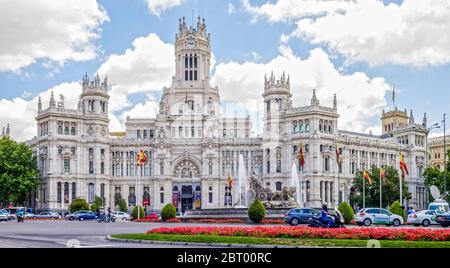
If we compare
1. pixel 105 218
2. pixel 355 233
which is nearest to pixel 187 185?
pixel 105 218

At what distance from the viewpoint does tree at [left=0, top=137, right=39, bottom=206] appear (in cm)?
10850

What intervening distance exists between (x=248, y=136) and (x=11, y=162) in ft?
164

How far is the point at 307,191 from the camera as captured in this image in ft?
394

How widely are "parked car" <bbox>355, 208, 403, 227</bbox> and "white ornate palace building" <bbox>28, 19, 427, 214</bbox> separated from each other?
63.2 m

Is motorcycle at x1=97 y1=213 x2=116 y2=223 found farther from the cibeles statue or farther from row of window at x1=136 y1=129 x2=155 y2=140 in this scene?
row of window at x1=136 y1=129 x2=155 y2=140

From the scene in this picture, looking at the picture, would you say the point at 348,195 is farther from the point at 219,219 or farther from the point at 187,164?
the point at 219,219

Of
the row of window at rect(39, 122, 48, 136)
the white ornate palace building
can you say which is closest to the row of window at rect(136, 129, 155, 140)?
the white ornate palace building

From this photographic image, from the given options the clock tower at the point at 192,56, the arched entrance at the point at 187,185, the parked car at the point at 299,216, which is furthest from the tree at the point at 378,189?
the parked car at the point at 299,216

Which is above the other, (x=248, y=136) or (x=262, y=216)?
(x=248, y=136)

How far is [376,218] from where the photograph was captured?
5278 cm

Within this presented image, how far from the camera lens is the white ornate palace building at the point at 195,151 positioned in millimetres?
121812

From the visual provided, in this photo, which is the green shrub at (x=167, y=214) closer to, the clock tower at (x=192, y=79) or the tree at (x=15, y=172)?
the tree at (x=15, y=172)

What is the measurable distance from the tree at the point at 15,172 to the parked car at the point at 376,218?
71.3 m
